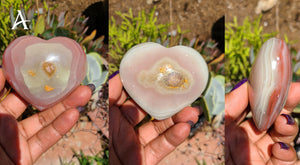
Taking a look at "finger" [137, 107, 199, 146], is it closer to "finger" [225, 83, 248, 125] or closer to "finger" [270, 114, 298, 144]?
"finger" [225, 83, 248, 125]

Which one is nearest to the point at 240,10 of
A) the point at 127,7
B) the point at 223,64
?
the point at 223,64

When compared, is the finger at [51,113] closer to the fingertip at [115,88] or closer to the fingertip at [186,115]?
the fingertip at [115,88]

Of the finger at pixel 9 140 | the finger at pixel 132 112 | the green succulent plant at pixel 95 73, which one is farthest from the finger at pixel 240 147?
the finger at pixel 9 140

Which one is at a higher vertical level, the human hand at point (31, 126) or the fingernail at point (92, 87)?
the fingernail at point (92, 87)

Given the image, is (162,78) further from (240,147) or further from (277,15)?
(277,15)

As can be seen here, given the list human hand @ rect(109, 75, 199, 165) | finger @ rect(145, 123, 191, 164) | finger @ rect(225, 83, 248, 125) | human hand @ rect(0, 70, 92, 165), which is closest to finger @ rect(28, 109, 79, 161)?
human hand @ rect(0, 70, 92, 165)

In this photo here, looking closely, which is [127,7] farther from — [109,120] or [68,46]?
[109,120]
